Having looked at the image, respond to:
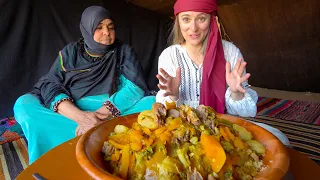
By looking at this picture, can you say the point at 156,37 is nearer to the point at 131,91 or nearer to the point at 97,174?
the point at 131,91

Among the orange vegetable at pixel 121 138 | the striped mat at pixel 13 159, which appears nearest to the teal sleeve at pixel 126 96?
the striped mat at pixel 13 159

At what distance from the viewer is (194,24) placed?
140 cm

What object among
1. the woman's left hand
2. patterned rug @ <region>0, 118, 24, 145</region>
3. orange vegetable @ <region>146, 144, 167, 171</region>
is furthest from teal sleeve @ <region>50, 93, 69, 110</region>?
orange vegetable @ <region>146, 144, 167, 171</region>

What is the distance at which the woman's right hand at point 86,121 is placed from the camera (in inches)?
65.3

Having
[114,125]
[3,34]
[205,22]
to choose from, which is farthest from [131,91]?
[3,34]

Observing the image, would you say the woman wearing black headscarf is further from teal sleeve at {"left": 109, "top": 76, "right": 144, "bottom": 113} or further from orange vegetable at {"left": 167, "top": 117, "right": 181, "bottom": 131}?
orange vegetable at {"left": 167, "top": 117, "right": 181, "bottom": 131}

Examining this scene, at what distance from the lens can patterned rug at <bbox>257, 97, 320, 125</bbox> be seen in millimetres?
2859

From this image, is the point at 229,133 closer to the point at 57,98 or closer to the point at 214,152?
the point at 214,152

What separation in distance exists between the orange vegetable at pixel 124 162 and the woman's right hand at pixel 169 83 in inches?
22.4

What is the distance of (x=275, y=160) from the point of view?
2.02ft

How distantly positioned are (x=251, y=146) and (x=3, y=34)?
114 inches

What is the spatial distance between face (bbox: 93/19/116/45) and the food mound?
138 cm

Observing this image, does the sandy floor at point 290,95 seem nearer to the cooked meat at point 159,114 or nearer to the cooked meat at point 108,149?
the cooked meat at point 159,114

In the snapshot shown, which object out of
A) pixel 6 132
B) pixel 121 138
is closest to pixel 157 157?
pixel 121 138
